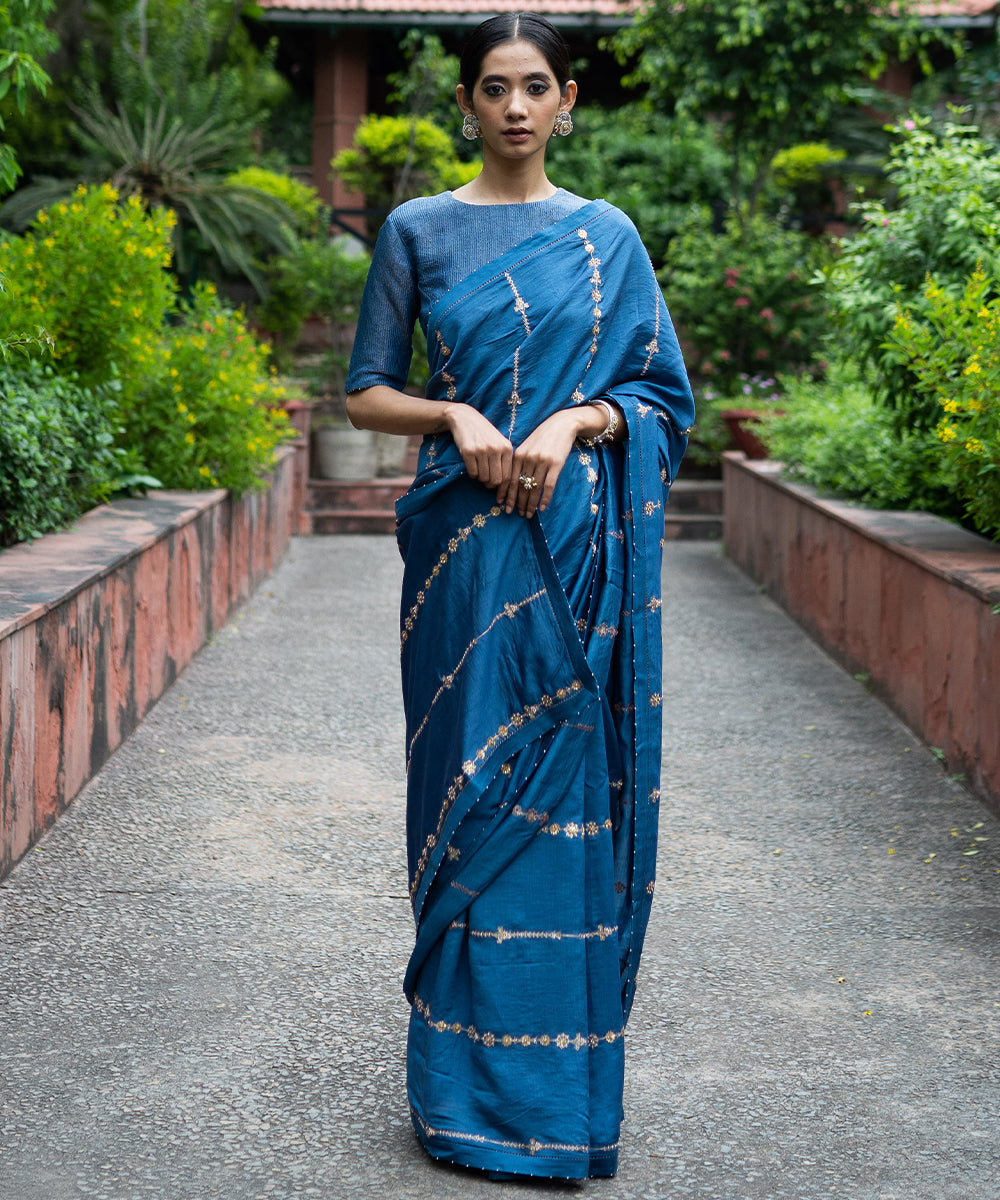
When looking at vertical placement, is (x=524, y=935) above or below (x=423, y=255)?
below

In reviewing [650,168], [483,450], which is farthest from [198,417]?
[650,168]

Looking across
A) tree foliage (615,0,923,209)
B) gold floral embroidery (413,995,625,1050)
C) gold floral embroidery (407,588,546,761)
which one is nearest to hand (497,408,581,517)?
gold floral embroidery (407,588,546,761)

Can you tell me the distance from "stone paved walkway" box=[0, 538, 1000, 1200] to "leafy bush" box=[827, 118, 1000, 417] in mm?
1997

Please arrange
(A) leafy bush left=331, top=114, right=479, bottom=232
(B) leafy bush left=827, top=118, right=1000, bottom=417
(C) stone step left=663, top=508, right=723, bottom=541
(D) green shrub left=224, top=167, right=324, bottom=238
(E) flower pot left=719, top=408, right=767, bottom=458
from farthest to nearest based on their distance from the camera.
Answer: (D) green shrub left=224, top=167, right=324, bottom=238, (A) leafy bush left=331, top=114, right=479, bottom=232, (C) stone step left=663, top=508, right=723, bottom=541, (E) flower pot left=719, top=408, right=767, bottom=458, (B) leafy bush left=827, top=118, right=1000, bottom=417

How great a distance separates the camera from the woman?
8.32ft

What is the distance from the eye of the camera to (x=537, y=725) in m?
2.57

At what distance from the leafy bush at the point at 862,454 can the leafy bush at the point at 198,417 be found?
3139 millimetres

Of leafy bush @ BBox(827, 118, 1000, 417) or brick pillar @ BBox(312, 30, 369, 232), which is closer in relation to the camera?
leafy bush @ BBox(827, 118, 1000, 417)

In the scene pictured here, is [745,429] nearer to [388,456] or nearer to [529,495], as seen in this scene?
[388,456]

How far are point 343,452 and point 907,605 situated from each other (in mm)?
7021

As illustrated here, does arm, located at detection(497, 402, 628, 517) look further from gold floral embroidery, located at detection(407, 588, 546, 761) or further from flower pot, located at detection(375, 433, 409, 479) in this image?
flower pot, located at detection(375, 433, 409, 479)

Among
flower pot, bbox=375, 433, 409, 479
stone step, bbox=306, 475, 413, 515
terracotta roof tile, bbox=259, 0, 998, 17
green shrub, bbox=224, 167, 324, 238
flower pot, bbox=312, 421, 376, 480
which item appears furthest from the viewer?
terracotta roof tile, bbox=259, 0, 998, 17

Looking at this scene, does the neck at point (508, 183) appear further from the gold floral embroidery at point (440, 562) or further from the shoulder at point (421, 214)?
the gold floral embroidery at point (440, 562)

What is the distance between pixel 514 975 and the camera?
2.53m
